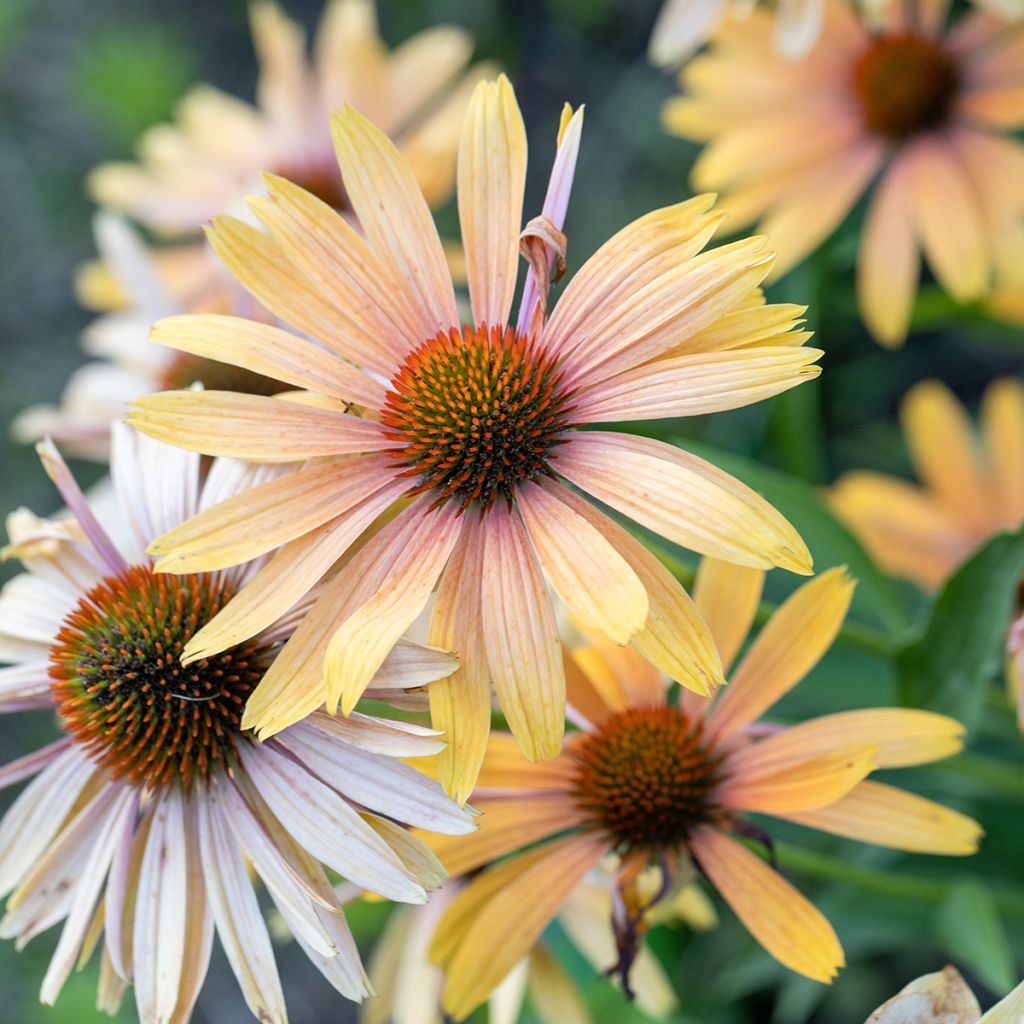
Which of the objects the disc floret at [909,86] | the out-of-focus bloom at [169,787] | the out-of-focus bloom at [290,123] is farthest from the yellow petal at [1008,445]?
the out-of-focus bloom at [169,787]

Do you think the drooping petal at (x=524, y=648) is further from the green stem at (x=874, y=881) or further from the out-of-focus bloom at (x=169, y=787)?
the green stem at (x=874, y=881)

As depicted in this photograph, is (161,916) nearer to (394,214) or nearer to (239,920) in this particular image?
(239,920)

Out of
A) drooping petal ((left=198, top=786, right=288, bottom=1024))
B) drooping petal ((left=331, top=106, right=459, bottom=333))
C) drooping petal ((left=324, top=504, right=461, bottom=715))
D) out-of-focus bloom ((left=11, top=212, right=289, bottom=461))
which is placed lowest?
drooping petal ((left=198, top=786, right=288, bottom=1024))

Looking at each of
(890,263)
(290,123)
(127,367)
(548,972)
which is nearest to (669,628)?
(548,972)

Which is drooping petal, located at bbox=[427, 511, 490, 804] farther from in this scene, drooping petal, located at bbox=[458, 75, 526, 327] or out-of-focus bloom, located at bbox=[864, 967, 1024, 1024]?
out-of-focus bloom, located at bbox=[864, 967, 1024, 1024]

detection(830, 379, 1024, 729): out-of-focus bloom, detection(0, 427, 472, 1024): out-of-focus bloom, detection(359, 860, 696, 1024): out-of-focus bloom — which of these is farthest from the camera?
detection(830, 379, 1024, 729): out-of-focus bloom

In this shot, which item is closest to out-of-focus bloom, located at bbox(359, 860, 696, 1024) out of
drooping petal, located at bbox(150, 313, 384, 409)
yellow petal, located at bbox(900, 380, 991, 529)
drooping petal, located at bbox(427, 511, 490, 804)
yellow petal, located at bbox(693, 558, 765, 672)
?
yellow petal, located at bbox(693, 558, 765, 672)
